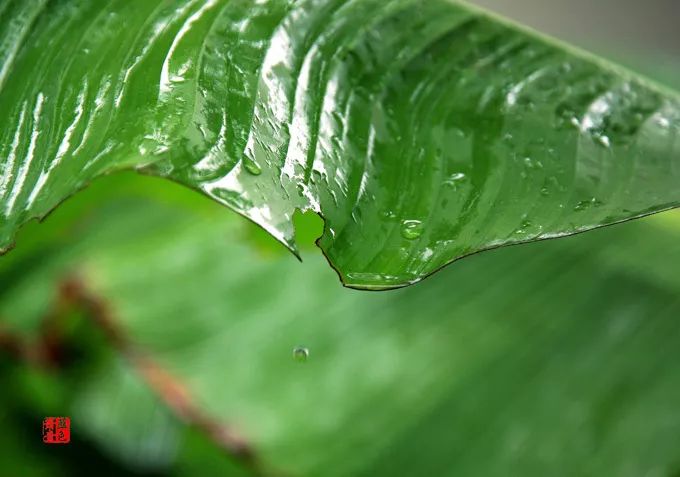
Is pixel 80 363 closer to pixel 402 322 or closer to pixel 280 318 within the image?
pixel 280 318

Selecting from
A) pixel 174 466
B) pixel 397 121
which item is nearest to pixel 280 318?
pixel 174 466

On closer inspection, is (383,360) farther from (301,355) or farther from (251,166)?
(251,166)

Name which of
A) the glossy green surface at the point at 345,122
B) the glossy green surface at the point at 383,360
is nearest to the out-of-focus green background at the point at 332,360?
the glossy green surface at the point at 383,360

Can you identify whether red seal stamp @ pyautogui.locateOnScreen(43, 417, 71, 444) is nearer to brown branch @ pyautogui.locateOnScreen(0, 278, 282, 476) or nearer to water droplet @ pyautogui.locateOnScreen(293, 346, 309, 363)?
brown branch @ pyautogui.locateOnScreen(0, 278, 282, 476)

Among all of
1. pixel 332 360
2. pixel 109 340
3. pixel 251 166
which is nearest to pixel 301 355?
pixel 332 360

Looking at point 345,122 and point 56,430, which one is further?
point 56,430
